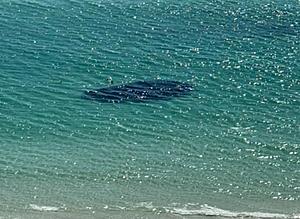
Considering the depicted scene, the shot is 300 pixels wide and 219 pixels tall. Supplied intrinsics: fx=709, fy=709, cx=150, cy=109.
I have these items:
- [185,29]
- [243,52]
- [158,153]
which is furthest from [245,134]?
[185,29]

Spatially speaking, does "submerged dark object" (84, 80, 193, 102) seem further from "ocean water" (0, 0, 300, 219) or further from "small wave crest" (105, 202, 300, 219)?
"small wave crest" (105, 202, 300, 219)

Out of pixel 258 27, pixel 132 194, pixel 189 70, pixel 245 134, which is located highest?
pixel 258 27

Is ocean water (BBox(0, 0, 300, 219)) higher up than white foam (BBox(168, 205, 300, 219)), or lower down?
higher up

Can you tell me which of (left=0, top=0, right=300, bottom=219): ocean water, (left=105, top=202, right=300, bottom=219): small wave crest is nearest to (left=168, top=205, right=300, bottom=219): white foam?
(left=105, top=202, right=300, bottom=219): small wave crest

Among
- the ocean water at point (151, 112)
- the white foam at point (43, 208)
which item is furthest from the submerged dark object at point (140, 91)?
the white foam at point (43, 208)

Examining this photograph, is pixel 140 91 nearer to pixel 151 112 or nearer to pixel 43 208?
→ pixel 151 112

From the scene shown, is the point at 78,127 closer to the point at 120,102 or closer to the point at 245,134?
the point at 120,102

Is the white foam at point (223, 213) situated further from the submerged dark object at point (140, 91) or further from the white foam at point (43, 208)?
the submerged dark object at point (140, 91)
